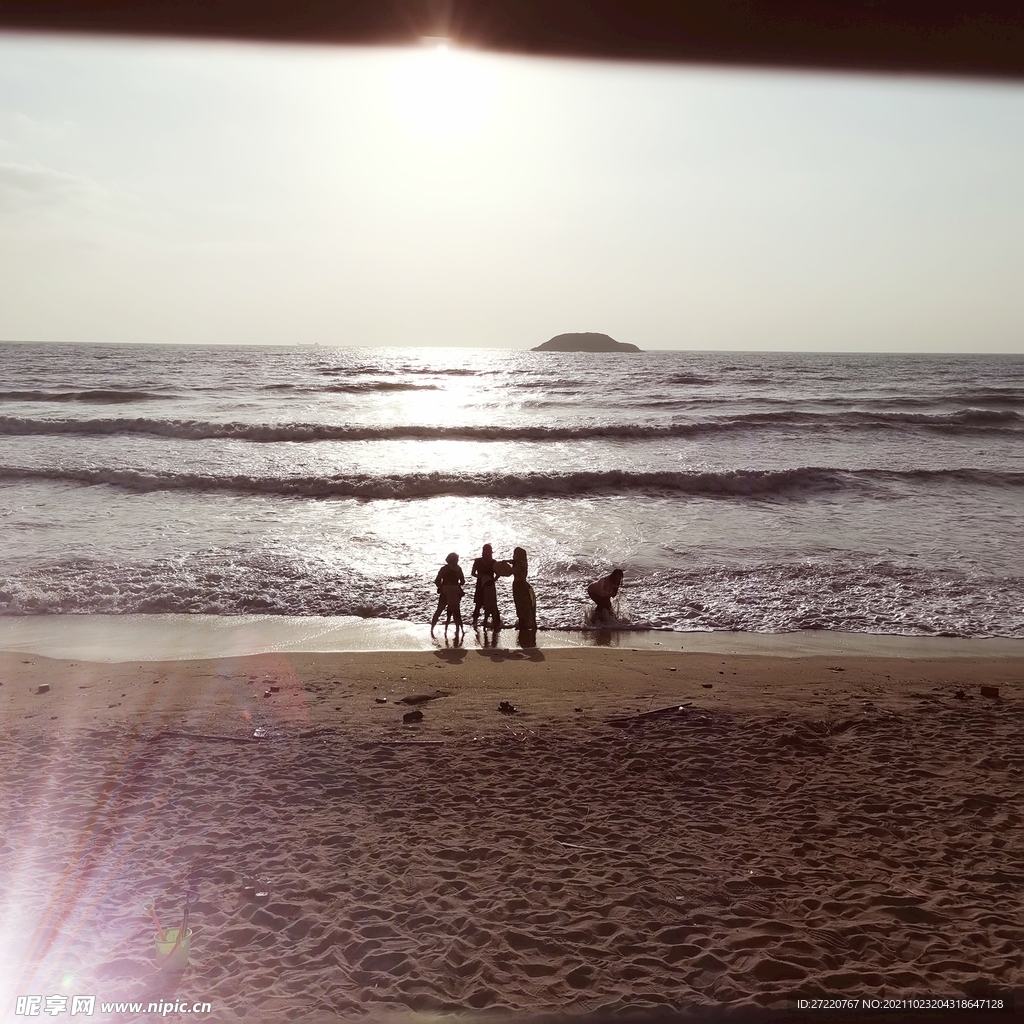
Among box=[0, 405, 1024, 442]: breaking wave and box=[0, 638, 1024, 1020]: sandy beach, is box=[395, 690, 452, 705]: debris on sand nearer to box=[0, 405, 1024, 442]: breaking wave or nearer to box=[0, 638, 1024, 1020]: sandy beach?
box=[0, 638, 1024, 1020]: sandy beach

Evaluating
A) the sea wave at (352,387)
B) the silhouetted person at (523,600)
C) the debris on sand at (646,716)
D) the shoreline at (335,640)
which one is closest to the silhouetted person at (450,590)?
the shoreline at (335,640)

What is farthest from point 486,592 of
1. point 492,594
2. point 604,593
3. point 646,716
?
point 646,716

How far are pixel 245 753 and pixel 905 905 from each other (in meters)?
A: 4.59

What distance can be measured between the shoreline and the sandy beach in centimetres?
135

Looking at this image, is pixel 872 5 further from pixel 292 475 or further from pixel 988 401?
pixel 988 401

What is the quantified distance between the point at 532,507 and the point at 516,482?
7.92 feet

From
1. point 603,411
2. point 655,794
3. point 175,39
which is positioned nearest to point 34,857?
point 655,794

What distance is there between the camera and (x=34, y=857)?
471cm

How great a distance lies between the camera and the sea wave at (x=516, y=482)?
20.1 m

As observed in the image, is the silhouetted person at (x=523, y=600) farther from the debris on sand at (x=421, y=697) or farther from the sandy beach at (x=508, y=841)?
the debris on sand at (x=421, y=697)

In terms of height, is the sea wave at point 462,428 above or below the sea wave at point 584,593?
above

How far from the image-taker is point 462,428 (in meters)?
32.1

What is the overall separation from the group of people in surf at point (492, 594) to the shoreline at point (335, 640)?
21 cm

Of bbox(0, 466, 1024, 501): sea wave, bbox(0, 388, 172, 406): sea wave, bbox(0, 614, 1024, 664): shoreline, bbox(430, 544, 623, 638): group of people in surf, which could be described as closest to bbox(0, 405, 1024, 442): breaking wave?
bbox(0, 388, 172, 406): sea wave
